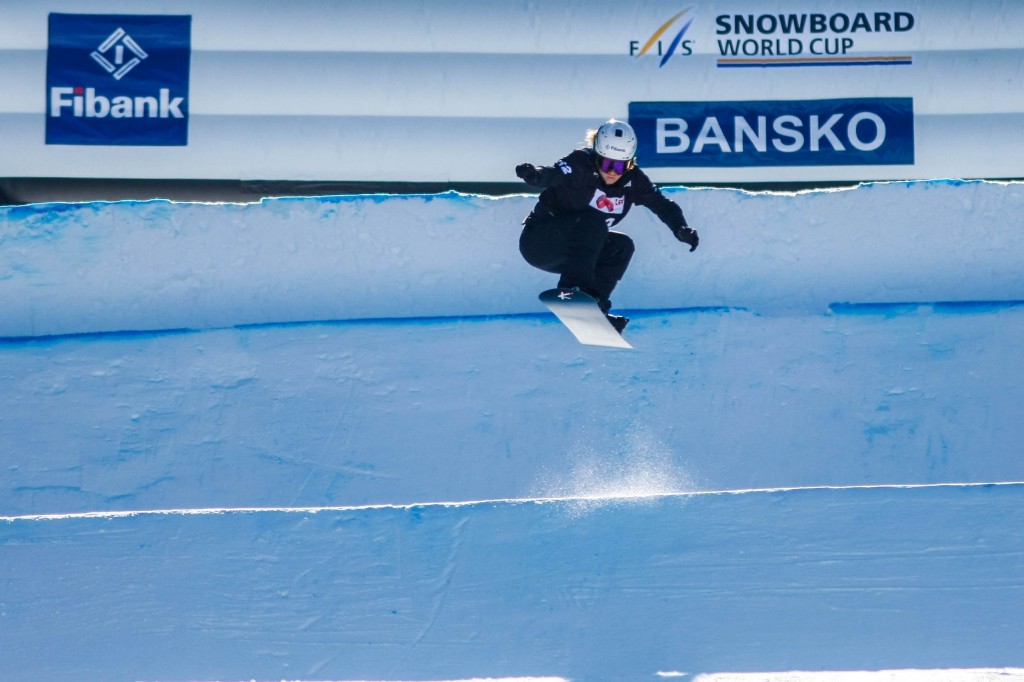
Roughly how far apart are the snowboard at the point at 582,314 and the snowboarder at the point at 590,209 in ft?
0.15

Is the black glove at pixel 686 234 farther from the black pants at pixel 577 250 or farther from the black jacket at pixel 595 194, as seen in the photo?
the black pants at pixel 577 250

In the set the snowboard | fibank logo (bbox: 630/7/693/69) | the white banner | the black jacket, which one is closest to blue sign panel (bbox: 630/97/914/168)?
the white banner

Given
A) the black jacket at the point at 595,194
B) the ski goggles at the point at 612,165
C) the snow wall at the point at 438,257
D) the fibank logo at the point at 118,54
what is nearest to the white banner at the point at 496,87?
the fibank logo at the point at 118,54

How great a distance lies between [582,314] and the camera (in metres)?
Answer: 4.55

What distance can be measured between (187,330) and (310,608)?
2316 millimetres

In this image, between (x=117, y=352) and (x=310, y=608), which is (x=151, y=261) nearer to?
(x=117, y=352)

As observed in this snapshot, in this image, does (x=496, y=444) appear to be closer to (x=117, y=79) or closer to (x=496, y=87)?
(x=496, y=87)

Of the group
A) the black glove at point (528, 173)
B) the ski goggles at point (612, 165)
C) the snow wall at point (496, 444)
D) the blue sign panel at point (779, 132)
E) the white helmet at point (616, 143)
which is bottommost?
the snow wall at point (496, 444)

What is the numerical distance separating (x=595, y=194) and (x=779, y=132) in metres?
2.22

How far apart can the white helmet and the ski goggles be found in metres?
0.02

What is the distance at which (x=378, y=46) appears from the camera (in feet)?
21.0

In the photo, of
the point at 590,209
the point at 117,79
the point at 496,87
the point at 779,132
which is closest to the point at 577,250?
the point at 590,209

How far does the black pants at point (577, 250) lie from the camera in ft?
15.0

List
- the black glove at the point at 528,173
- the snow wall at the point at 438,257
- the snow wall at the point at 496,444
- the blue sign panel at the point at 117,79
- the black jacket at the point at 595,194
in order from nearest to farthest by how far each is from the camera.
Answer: the snow wall at the point at 496,444 < the black glove at the point at 528,173 < the black jacket at the point at 595,194 < the snow wall at the point at 438,257 < the blue sign panel at the point at 117,79
